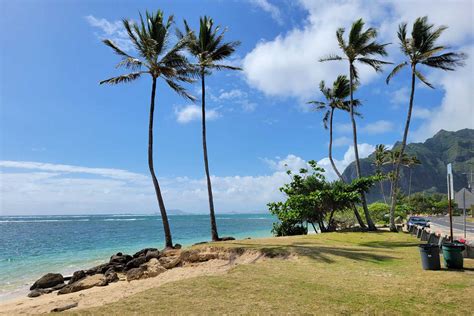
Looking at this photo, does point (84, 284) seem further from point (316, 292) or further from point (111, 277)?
point (316, 292)

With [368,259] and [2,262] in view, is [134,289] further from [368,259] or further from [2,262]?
[2,262]

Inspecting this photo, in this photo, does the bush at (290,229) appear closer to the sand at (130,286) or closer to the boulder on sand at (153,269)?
the sand at (130,286)

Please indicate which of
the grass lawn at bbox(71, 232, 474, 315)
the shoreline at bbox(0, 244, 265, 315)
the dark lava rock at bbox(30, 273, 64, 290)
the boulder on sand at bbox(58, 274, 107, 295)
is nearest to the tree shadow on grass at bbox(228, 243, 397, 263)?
the shoreline at bbox(0, 244, 265, 315)

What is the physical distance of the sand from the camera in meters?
11.0

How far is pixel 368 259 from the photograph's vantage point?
40.2 feet

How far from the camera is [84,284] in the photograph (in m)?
14.0

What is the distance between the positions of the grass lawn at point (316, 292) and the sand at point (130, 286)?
273 centimetres

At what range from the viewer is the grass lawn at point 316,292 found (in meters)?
6.81

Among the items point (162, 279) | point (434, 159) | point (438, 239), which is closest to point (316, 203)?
point (438, 239)

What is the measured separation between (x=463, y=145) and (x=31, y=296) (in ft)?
679

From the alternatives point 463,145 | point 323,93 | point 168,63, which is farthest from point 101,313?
point 463,145

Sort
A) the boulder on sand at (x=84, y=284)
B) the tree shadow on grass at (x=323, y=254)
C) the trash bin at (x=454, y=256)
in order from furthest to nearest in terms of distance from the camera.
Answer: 1. the boulder on sand at (x=84, y=284)
2. the tree shadow on grass at (x=323, y=254)
3. the trash bin at (x=454, y=256)

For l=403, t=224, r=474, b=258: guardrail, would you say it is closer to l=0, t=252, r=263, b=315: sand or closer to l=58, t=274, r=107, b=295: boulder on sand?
l=0, t=252, r=263, b=315: sand

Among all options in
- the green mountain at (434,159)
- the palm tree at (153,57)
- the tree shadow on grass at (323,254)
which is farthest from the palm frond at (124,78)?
the green mountain at (434,159)
